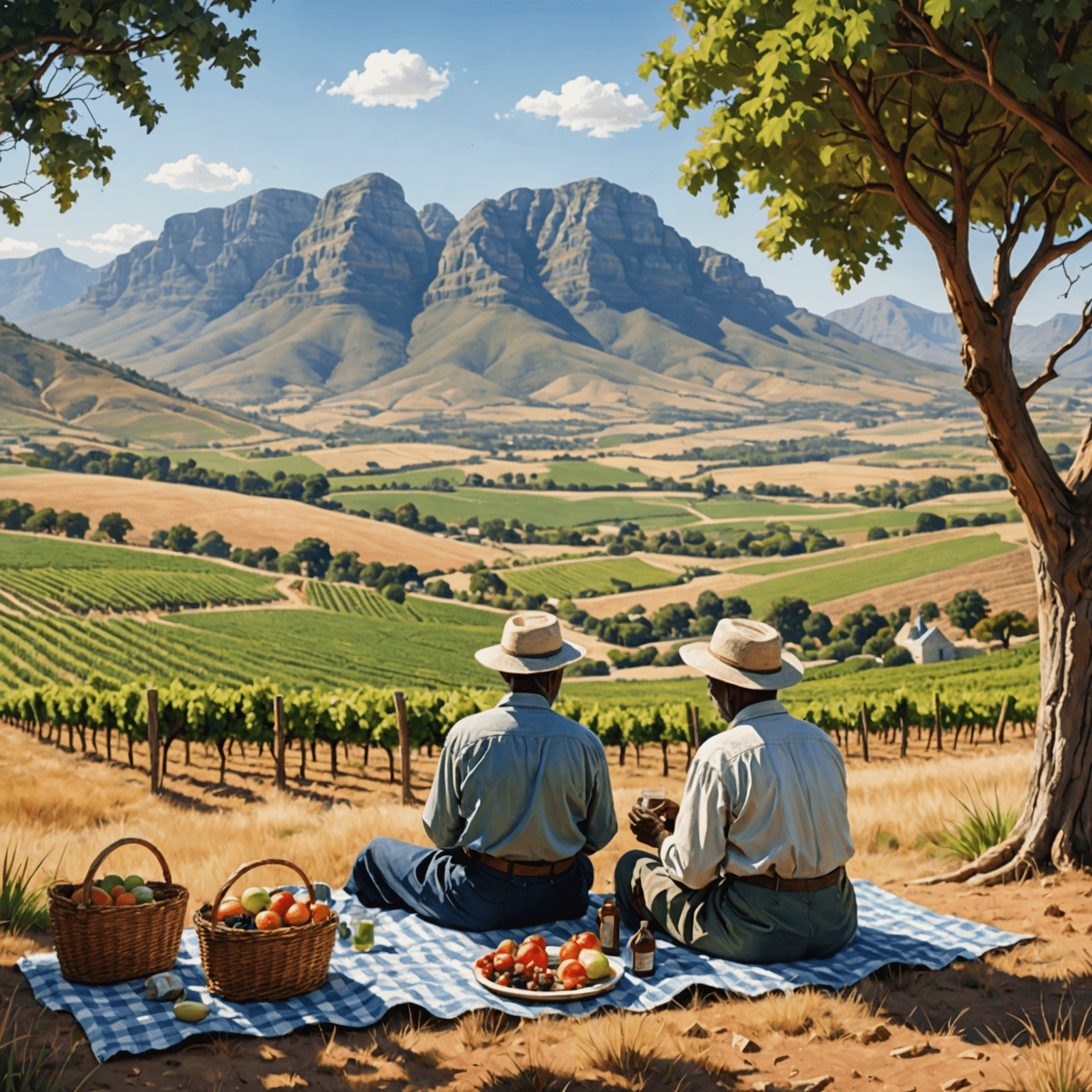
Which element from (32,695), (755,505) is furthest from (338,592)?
(755,505)

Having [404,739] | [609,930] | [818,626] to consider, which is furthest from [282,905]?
[818,626]

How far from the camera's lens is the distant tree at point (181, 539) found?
287ft

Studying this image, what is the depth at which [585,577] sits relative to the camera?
11206 cm

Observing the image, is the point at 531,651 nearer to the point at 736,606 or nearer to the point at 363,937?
the point at 363,937

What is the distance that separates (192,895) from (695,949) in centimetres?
283

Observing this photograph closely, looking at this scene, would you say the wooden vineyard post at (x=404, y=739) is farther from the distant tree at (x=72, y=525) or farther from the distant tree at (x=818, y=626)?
the distant tree at (x=72, y=525)

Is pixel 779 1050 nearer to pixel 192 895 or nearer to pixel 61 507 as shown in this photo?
pixel 192 895

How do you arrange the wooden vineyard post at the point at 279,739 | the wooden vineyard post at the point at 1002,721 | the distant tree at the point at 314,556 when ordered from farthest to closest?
the distant tree at the point at 314,556, the wooden vineyard post at the point at 1002,721, the wooden vineyard post at the point at 279,739

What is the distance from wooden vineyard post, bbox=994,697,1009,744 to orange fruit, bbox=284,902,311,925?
2737 centimetres

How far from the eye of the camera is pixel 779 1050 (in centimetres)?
360

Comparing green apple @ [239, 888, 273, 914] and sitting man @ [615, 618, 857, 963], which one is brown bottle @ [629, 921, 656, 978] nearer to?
sitting man @ [615, 618, 857, 963]

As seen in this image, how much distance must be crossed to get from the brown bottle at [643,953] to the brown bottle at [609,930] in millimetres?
187

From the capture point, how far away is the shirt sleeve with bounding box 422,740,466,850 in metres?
4.50

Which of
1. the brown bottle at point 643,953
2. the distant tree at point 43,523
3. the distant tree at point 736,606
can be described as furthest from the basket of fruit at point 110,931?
the distant tree at point 736,606
